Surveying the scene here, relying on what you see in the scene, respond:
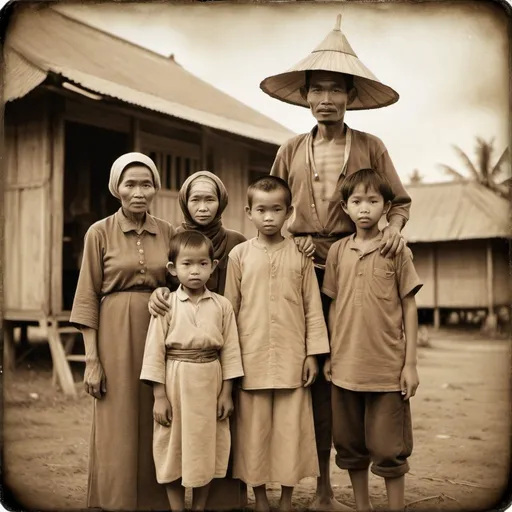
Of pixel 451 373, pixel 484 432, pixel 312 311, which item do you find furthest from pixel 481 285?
pixel 312 311

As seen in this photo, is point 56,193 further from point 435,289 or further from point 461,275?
point 461,275

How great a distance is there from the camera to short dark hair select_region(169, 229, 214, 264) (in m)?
2.79

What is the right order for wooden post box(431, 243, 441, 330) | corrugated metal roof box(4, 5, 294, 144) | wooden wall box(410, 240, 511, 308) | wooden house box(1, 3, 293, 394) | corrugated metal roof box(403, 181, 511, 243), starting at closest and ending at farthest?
corrugated metal roof box(4, 5, 294, 144) → wooden house box(1, 3, 293, 394) → corrugated metal roof box(403, 181, 511, 243) → wooden wall box(410, 240, 511, 308) → wooden post box(431, 243, 441, 330)

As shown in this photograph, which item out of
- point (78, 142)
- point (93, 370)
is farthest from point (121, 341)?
point (78, 142)

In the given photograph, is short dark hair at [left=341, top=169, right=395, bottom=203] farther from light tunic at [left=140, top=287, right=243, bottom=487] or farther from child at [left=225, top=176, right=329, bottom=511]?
light tunic at [left=140, top=287, right=243, bottom=487]

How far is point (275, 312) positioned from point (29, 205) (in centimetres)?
484

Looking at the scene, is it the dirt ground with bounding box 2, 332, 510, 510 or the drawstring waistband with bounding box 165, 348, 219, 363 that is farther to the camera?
the dirt ground with bounding box 2, 332, 510, 510

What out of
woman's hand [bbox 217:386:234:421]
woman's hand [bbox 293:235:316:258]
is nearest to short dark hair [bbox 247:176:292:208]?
woman's hand [bbox 293:235:316:258]

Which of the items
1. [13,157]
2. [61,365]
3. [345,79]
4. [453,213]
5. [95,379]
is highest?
[453,213]

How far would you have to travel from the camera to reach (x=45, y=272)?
6.71m

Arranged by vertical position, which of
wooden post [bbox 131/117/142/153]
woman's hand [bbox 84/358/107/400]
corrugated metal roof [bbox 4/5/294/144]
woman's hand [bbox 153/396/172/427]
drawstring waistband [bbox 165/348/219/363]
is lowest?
woman's hand [bbox 153/396/172/427]

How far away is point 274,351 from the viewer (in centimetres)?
286

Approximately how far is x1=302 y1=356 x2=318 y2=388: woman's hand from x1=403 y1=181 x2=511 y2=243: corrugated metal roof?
11.7 meters

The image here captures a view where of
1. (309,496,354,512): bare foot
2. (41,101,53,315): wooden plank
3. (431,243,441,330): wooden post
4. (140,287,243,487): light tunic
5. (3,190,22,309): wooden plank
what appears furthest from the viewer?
(431,243,441,330): wooden post
